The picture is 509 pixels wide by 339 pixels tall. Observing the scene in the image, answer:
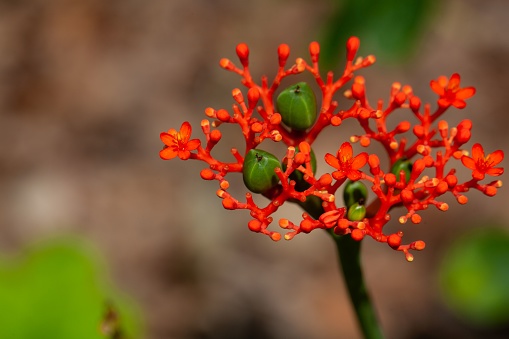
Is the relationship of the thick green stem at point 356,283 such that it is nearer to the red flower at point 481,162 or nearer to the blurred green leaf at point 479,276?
the red flower at point 481,162

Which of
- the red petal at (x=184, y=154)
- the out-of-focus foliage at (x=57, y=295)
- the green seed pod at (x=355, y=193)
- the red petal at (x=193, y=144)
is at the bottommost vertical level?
the out-of-focus foliage at (x=57, y=295)

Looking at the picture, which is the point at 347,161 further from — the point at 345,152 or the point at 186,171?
the point at 186,171

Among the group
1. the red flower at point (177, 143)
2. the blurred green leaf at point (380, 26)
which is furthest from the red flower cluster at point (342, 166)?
the blurred green leaf at point (380, 26)

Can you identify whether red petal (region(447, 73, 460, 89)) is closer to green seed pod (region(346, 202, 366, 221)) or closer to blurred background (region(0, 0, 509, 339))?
green seed pod (region(346, 202, 366, 221))

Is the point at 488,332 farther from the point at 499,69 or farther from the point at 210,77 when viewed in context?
the point at 210,77

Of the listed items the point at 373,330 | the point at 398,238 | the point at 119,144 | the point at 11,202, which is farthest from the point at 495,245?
the point at 11,202
